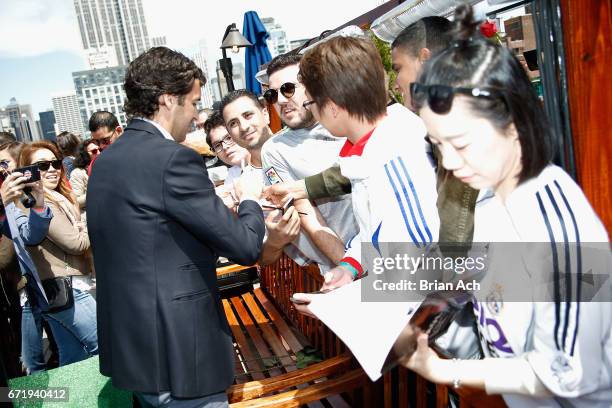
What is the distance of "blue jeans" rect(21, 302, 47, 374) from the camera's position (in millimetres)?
3348

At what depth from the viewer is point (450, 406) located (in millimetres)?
1801

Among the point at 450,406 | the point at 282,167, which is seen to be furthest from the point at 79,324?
the point at 450,406

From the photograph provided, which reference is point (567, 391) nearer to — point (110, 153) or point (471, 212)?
point (471, 212)

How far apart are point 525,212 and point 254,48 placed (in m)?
8.88

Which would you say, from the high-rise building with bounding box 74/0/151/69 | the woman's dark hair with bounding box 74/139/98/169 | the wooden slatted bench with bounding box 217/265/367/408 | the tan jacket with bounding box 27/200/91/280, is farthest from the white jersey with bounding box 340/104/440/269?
the high-rise building with bounding box 74/0/151/69

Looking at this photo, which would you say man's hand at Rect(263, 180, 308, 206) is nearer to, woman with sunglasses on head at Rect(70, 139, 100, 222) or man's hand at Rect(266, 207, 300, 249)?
man's hand at Rect(266, 207, 300, 249)

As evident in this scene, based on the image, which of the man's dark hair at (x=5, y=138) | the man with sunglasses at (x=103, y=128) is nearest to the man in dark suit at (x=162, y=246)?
the man's dark hair at (x=5, y=138)

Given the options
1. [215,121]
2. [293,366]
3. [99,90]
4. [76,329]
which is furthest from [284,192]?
[99,90]

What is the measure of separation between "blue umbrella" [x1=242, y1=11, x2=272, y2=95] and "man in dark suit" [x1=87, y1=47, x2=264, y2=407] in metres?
7.18

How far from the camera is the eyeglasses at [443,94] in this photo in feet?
3.34

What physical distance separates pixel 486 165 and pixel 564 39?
1.73ft

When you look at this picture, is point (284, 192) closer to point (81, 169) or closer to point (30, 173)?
point (30, 173)

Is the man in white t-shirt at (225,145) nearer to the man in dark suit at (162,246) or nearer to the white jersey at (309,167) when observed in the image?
the white jersey at (309,167)

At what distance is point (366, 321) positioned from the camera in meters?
1.32
